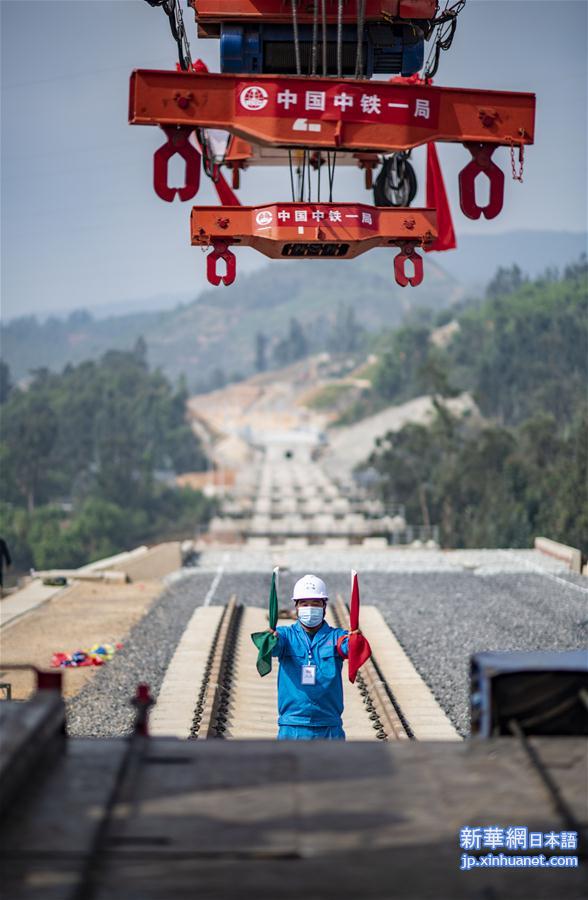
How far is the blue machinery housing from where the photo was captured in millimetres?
12875

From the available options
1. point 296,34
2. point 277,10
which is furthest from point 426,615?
point 296,34

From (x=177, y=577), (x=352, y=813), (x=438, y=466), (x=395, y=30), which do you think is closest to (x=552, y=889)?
(x=352, y=813)

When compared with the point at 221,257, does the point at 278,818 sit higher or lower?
lower

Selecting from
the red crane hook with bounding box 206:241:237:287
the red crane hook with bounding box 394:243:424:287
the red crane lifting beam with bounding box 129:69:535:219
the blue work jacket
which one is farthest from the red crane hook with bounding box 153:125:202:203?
the blue work jacket

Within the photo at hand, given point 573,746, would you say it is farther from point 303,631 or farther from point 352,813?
point 303,631

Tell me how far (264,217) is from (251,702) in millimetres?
7067

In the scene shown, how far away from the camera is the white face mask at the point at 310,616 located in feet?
27.6

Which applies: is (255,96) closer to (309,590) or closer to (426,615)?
(309,590)

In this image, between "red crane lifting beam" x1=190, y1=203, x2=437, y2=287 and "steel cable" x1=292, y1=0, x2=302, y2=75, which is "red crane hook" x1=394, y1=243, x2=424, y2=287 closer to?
"red crane lifting beam" x1=190, y1=203, x2=437, y2=287

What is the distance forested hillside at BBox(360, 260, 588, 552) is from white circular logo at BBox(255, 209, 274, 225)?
50.1m

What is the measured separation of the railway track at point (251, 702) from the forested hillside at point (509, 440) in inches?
1705

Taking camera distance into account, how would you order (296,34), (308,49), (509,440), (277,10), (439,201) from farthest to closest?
(509,440)
(439,201)
(308,49)
(277,10)
(296,34)

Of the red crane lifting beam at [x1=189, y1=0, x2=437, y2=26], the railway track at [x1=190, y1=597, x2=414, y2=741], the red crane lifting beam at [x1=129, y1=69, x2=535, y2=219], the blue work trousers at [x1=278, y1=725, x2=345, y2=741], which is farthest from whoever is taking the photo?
the railway track at [x1=190, y1=597, x2=414, y2=741]

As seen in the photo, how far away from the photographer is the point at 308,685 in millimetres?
8320
